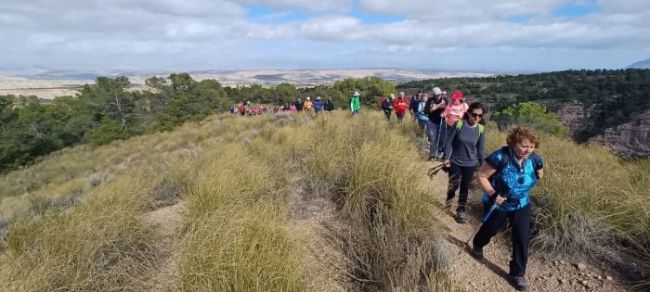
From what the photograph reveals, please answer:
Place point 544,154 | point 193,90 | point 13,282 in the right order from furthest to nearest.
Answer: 1. point 193,90
2. point 544,154
3. point 13,282

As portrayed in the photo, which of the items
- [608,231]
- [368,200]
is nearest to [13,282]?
[368,200]

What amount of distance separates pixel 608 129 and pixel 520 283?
40.5 meters

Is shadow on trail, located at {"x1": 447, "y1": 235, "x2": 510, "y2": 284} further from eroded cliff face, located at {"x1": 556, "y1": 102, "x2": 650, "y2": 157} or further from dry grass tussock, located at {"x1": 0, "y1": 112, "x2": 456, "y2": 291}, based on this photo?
eroded cliff face, located at {"x1": 556, "y1": 102, "x2": 650, "y2": 157}

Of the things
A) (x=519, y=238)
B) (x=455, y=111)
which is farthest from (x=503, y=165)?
(x=455, y=111)

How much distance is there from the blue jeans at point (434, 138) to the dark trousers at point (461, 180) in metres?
2.81

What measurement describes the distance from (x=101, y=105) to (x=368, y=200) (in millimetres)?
48071

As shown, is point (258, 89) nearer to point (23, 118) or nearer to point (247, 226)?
point (23, 118)

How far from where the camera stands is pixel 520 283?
3.15m

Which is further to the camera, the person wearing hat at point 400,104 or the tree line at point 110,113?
the tree line at point 110,113

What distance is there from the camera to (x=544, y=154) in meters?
6.50

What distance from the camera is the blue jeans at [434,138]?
24.4 ft

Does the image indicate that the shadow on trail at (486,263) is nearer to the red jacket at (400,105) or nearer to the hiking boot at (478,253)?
the hiking boot at (478,253)

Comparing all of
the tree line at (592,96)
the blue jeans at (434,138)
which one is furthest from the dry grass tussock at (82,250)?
the tree line at (592,96)

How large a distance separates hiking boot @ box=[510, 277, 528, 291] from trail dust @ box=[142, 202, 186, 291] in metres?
2.85
